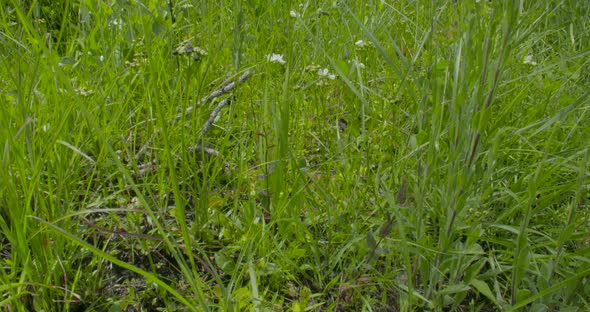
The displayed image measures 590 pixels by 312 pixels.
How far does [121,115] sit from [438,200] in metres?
1.03

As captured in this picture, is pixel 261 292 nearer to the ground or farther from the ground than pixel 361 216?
nearer to the ground

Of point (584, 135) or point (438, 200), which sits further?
point (584, 135)

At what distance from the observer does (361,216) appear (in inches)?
58.5

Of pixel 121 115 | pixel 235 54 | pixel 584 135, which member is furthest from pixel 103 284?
pixel 584 135

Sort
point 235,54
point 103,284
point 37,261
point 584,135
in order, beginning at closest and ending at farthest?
point 37,261, point 103,284, point 584,135, point 235,54

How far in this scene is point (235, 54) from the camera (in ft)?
7.07

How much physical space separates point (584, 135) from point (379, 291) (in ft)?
2.85

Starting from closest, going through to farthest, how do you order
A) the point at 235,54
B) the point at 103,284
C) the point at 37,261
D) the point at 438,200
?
the point at 37,261 → the point at 103,284 → the point at 438,200 → the point at 235,54

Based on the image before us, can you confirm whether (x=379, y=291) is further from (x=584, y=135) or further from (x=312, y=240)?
(x=584, y=135)

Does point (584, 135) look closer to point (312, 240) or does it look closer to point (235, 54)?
point (312, 240)

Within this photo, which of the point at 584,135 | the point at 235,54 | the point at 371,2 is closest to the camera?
the point at 584,135

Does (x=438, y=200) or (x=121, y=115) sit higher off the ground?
(x=121, y=115)

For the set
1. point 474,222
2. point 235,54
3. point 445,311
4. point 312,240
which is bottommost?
point 445,311

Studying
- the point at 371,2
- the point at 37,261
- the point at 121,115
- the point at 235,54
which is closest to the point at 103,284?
the point at 37,261
